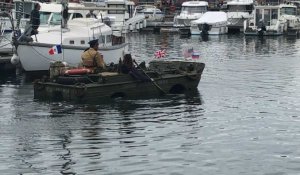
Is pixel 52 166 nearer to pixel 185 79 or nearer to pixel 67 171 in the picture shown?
pixel 67 171

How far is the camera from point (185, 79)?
2447 centimetres

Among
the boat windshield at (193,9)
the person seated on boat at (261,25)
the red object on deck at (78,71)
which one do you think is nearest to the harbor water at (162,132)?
the red object on deck at (78,71)

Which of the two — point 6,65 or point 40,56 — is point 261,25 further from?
point 40,56

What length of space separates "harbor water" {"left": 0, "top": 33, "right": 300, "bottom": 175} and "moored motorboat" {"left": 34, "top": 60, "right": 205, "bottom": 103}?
36 centimetres

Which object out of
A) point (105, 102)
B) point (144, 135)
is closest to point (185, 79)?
point (105, 102)

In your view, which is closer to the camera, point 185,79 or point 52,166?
point 52,166

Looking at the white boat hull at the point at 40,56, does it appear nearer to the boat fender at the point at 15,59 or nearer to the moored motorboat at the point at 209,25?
the boat fender at the point at 15,59

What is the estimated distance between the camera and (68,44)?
30.2 meters

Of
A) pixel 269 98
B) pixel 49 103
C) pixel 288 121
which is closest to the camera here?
pixel 288 121

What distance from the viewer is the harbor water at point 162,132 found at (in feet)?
45.9

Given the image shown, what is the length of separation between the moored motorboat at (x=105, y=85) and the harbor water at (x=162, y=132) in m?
0.36

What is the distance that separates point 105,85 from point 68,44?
29.3 ft

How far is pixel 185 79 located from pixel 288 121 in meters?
6.29

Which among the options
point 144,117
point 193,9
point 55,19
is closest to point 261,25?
point 193,9
